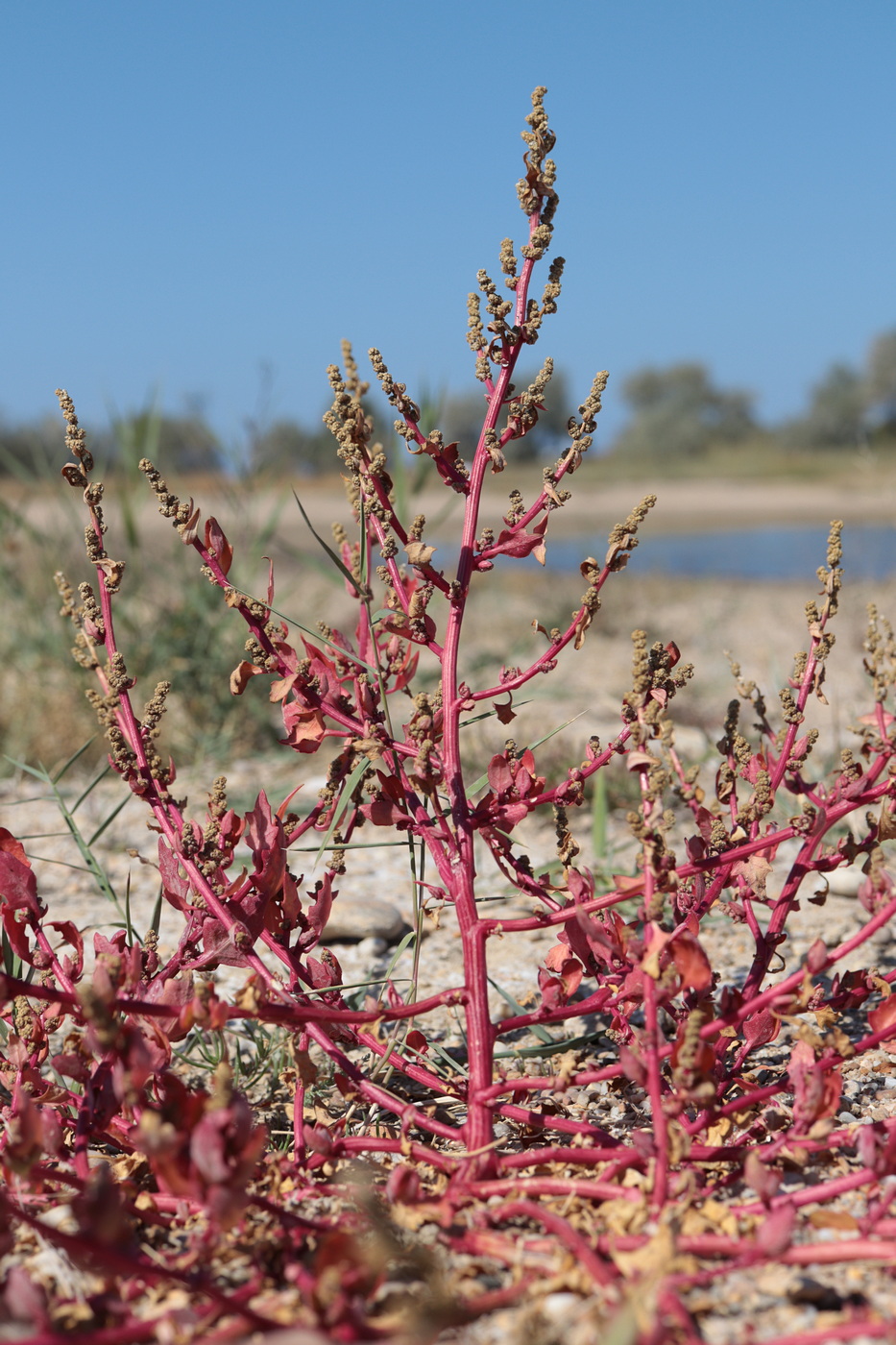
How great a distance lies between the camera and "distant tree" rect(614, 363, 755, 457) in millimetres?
46562

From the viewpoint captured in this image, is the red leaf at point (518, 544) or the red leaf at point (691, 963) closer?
the red leaf at point (691, 963)

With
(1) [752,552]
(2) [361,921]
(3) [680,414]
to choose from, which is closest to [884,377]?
(3) [680,414]

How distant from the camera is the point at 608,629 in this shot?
21.0 feet

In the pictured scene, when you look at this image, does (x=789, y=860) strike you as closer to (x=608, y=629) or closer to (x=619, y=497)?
(x=608, y=629)

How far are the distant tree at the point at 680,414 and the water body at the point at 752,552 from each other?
26763mm

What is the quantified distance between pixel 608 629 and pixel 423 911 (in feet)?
17.0

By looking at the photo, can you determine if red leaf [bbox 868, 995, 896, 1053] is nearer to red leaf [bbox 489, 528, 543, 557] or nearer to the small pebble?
red leaf [bbox 489, 528, 543, 557]

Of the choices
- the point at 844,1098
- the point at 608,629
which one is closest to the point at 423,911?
the point at 844,1098

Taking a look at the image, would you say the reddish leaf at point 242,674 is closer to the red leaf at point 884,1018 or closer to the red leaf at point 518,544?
the red leaf at point 518,544

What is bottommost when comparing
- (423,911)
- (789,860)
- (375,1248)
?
(789,860)

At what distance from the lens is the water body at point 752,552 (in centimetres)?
1123

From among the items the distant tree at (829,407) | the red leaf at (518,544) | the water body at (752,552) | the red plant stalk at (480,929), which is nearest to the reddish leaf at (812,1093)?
the red plant stalk at (480,929)

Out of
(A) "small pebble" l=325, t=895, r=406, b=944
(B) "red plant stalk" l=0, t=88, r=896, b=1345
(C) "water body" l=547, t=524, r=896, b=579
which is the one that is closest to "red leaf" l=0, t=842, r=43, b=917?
(B) "red plant stalk" l=0, t=88, r=896, b=1345

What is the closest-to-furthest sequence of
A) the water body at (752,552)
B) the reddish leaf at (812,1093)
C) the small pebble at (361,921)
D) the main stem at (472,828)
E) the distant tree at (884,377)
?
the reddish leaf at (812,1093)
the main stem at (472,828)
the small pebble at (361,921)
the water body at (752,552)
the distant tree at (884,377)
